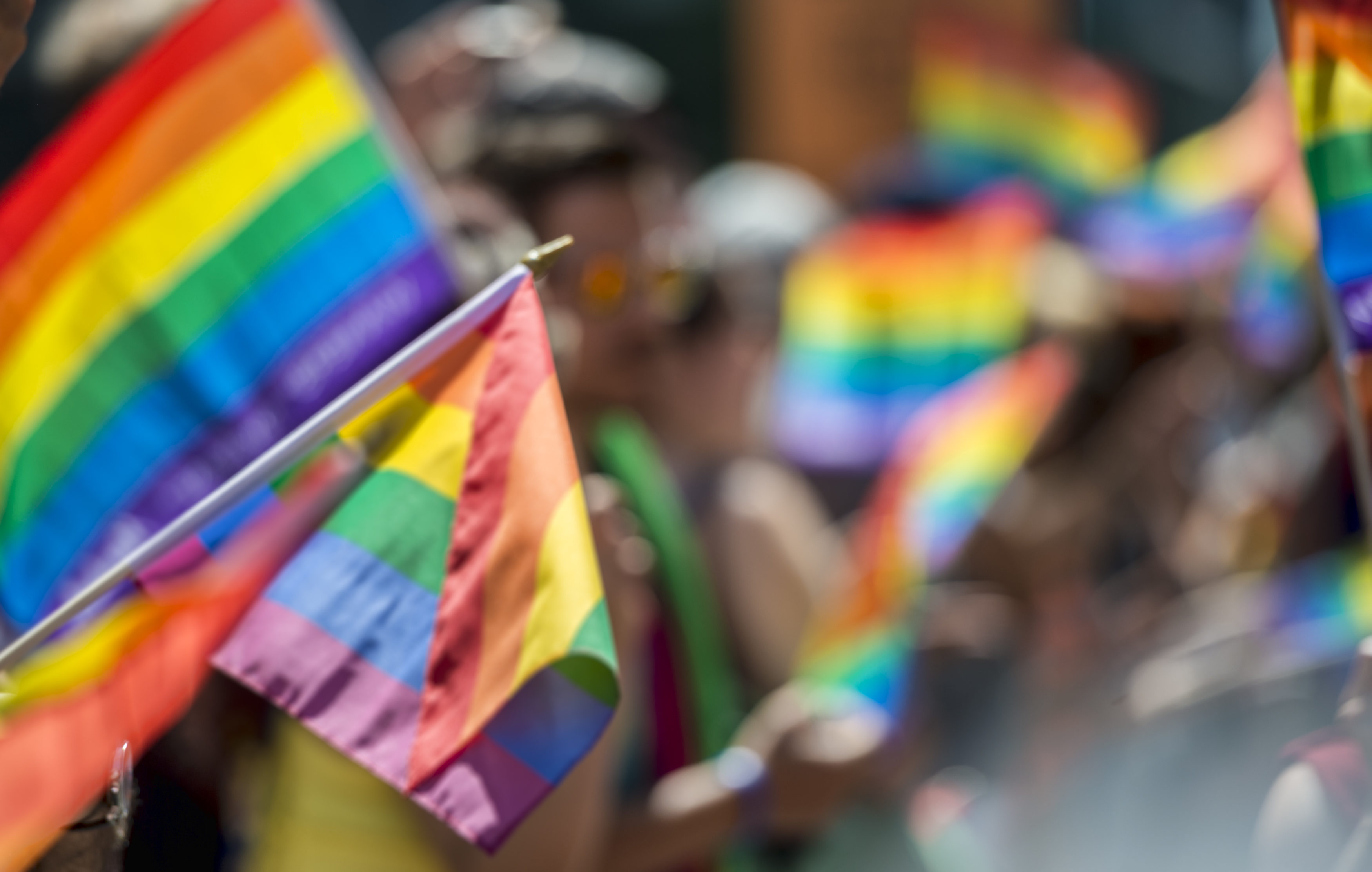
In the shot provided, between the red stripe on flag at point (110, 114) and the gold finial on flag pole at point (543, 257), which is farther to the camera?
the red stripe on flag at point (110, 114)

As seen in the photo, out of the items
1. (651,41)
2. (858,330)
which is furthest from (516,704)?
(651,41)

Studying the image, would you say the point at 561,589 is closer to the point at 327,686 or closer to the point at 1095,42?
the point at 327,686

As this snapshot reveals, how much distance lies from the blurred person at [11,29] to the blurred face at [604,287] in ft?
3.14

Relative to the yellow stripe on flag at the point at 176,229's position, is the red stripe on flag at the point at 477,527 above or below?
below

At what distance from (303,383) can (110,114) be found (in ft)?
1.30

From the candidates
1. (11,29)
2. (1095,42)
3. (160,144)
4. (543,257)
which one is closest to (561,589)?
(543,257)

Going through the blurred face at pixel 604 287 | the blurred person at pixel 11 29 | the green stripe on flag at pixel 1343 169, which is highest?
the blurred face at pixel 604 287

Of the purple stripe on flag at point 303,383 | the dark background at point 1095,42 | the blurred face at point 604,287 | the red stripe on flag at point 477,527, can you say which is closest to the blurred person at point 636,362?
the blurred face at point 604,287

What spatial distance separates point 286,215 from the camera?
187cm

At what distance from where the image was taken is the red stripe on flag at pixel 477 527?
126cm

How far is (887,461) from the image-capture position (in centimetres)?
414

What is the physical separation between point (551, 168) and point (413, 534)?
101 centimetres

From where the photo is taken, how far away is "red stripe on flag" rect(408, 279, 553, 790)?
1.26 meters

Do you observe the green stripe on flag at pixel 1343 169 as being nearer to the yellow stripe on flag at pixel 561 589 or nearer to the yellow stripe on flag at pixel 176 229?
the yellow stripe on flag at pixel 561 589
